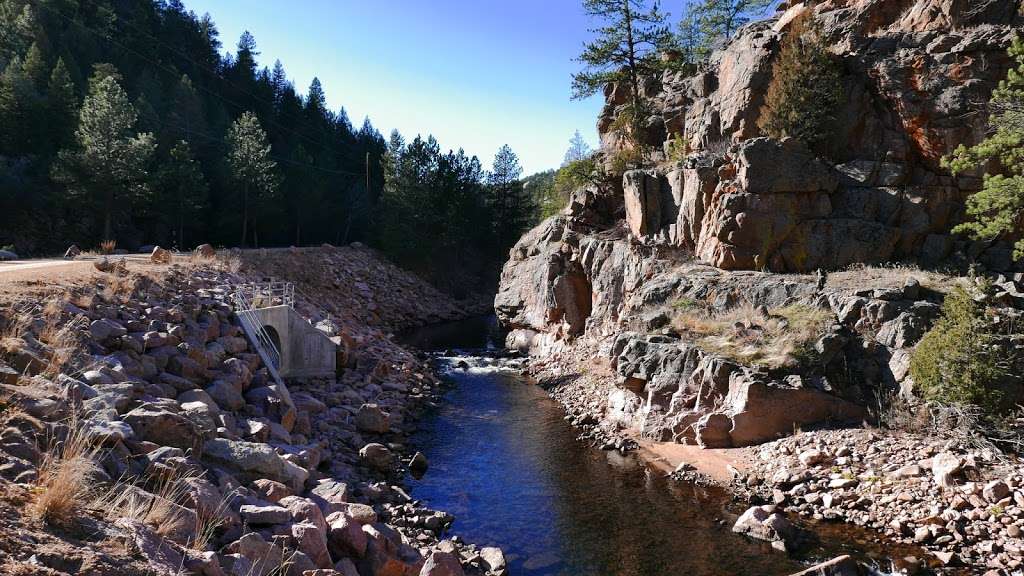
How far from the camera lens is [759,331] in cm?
1784

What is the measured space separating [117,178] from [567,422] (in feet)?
95.5

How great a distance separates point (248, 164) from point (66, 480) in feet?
139

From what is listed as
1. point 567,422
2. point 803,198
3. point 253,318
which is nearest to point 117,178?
point 253,318

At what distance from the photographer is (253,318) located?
19469 mm

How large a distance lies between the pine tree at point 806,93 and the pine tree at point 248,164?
3687 cm

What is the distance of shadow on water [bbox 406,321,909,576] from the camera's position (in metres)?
11.3

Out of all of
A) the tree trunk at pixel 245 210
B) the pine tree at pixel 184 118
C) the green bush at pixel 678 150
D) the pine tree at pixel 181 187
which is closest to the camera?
the green bush at pixel 678 150

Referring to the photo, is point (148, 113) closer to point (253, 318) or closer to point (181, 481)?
point (253, 318)

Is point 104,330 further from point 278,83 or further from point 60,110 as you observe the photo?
point 278,83

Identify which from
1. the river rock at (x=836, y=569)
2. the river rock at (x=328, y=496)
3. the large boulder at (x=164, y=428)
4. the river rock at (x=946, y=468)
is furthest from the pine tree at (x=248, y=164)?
the river rock at (x=946, y=468)

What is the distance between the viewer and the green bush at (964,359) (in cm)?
1309

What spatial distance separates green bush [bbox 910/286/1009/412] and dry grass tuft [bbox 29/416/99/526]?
1669 cm

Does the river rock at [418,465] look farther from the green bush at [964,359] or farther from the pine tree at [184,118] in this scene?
the pine tree at [184,118]

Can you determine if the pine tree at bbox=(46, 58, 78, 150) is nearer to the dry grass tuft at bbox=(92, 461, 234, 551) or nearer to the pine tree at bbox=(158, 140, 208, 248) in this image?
the pine tree at bbox=(158, 140, 208, 248)
